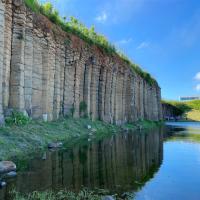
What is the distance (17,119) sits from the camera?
19.1 meters

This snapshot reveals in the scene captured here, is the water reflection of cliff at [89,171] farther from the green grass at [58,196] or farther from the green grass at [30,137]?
the green grass at [30,137]

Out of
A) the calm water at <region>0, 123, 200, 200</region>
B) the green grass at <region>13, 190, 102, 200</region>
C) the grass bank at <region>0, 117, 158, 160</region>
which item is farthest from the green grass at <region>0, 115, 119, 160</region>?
the green grass at <region>13, 190, 102, 200</region>

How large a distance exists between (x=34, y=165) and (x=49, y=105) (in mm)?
13509

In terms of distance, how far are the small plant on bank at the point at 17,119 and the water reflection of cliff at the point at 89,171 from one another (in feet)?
12.1

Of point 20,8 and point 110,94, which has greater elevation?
point 20,8

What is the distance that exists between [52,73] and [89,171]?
1551 centimetres

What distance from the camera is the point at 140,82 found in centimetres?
5828

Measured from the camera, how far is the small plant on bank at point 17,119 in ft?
60.7

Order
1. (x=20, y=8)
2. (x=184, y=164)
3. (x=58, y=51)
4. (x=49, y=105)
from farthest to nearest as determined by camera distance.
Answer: (x=58, y=51) → (x=49, y=105) → (x=20, y=8) → (x=184, y=164)

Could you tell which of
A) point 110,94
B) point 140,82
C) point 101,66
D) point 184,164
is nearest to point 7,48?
point 184,164

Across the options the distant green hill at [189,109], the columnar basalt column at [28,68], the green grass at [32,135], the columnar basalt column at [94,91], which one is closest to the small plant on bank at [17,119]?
the green grass at [32,135]

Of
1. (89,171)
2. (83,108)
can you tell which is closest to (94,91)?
(83,108)

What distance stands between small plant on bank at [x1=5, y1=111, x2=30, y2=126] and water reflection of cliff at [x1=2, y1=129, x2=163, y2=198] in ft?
12.1

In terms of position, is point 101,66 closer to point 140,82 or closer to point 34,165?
point 140,82
